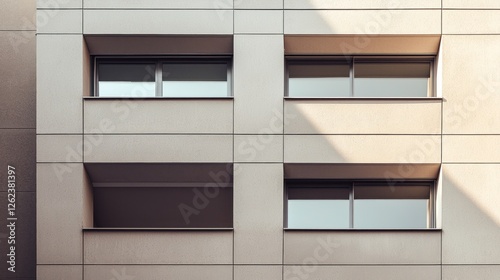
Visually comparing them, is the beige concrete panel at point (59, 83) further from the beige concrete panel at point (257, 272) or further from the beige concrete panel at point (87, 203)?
the beige concrete panel at point (257, 272)

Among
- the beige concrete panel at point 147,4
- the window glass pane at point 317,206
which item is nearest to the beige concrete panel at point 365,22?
the beige concrete panel at point 147,4

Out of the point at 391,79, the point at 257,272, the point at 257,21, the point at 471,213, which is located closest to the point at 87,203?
the point at 257,272

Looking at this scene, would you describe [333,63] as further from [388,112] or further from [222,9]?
[222,9]

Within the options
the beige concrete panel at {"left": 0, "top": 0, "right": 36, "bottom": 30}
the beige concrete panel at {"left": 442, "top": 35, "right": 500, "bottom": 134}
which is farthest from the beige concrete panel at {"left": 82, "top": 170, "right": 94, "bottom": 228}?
the beige concrete panel at {"left": 442, "top": 35, "right": 500, "bottom": 134}

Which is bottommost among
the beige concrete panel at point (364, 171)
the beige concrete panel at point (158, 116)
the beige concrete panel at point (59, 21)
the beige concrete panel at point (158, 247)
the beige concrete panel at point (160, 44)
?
the beige concrete panel at point (158, 247)

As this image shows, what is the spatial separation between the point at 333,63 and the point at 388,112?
1574mm

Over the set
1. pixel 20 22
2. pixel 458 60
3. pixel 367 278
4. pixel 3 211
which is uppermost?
pixel 20 22

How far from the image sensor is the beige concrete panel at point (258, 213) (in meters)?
9.53

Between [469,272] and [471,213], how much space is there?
3.65ft

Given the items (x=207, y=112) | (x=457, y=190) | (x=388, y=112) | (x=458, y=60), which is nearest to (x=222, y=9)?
(x=207, y=112)

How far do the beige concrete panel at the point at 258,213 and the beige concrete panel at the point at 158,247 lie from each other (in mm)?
296

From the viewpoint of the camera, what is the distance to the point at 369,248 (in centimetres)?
949

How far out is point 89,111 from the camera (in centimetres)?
970

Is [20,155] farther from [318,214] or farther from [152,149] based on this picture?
[318,214]
